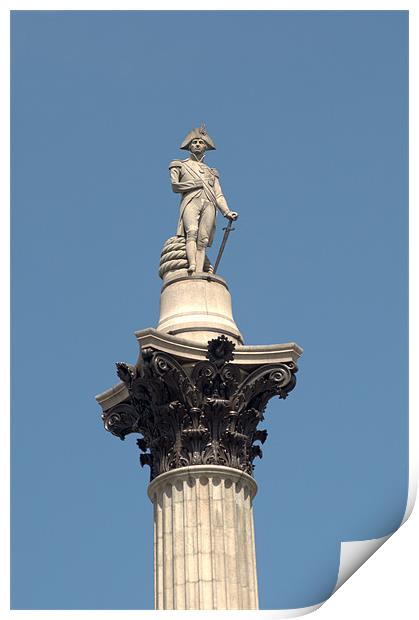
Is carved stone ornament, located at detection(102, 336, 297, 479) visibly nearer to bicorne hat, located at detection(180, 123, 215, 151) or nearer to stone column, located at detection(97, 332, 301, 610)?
stone column, located at detection(97, 332, 301, 610)

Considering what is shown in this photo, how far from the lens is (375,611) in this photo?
563 cm

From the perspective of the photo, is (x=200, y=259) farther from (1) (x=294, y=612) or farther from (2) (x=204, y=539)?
(1) (x=294, y=612)

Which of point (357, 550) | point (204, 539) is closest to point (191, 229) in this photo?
point (204, 539)

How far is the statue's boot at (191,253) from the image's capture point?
27.3 metres

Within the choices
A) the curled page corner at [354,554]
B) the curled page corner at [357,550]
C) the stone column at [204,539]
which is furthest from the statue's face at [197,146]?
the curled page corner at [354,554]

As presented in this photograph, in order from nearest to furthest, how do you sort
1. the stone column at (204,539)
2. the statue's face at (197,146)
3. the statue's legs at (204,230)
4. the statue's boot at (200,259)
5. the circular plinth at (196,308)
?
the stone column at (204,539)
the circular plinth at (196,308)
the statue's boot at (200,259)
the statue's legs at (204,230)
the statue's face at (197,146)

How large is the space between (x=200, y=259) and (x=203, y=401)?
4662 millimetres

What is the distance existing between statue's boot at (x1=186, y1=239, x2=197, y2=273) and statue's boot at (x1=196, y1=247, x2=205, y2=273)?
0.30 ft

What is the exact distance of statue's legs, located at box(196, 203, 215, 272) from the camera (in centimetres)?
2775

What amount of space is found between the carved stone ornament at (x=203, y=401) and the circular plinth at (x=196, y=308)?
45.9 inches

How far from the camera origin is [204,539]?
23.4m

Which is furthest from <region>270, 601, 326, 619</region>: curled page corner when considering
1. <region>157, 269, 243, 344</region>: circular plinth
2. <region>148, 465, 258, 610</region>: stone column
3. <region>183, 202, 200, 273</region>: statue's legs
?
<region>183, 202, 200, 273</region>: statue's legs

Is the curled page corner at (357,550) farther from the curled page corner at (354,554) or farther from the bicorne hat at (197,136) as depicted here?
the bicorne hat at (197,136)
